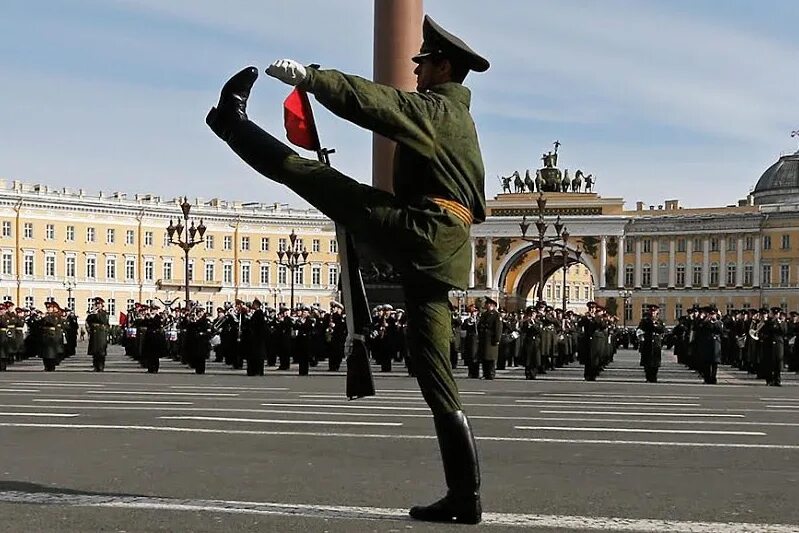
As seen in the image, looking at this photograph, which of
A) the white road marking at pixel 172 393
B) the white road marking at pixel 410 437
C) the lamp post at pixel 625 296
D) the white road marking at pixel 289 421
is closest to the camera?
the white road marking at pixel 410 437

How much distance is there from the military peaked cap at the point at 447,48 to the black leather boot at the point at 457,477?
1.64 m

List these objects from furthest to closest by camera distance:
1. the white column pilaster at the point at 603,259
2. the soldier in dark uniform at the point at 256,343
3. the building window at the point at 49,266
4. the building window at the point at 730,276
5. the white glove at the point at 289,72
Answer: the building window at the point at 730,276 → the white column pilaster at the point at 603,259 → the building window at the point at 49,266 → the soldier in dark uniform at the point at 256,343 → the white glove at the point at 289,72

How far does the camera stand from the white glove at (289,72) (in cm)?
544

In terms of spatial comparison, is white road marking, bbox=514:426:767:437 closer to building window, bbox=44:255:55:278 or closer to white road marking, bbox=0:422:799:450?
white road marking, bbox=0:422:799:450

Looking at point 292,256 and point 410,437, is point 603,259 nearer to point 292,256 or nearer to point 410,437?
point 292,256

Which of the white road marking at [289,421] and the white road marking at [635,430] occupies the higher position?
the white road marking at [635,430]

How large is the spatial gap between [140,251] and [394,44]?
85222 millimetres

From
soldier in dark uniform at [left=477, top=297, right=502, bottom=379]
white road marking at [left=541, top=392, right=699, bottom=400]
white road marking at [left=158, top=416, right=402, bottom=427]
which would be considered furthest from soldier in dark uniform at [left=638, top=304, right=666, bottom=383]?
white road marking at [left=158, top=416, right=402, bottom=427]

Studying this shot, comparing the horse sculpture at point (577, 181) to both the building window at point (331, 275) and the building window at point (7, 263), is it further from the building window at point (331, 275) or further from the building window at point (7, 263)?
the building window at point (7, 263)

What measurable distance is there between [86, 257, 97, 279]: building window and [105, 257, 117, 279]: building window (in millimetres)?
971

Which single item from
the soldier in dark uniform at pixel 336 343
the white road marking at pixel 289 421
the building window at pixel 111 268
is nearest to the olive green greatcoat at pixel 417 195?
the white road marking at pixel 289 421

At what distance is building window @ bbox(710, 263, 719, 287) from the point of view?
118 metres

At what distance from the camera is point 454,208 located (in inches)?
233

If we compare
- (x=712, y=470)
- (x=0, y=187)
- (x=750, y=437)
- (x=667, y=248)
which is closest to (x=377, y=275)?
(x=750, y=437)
